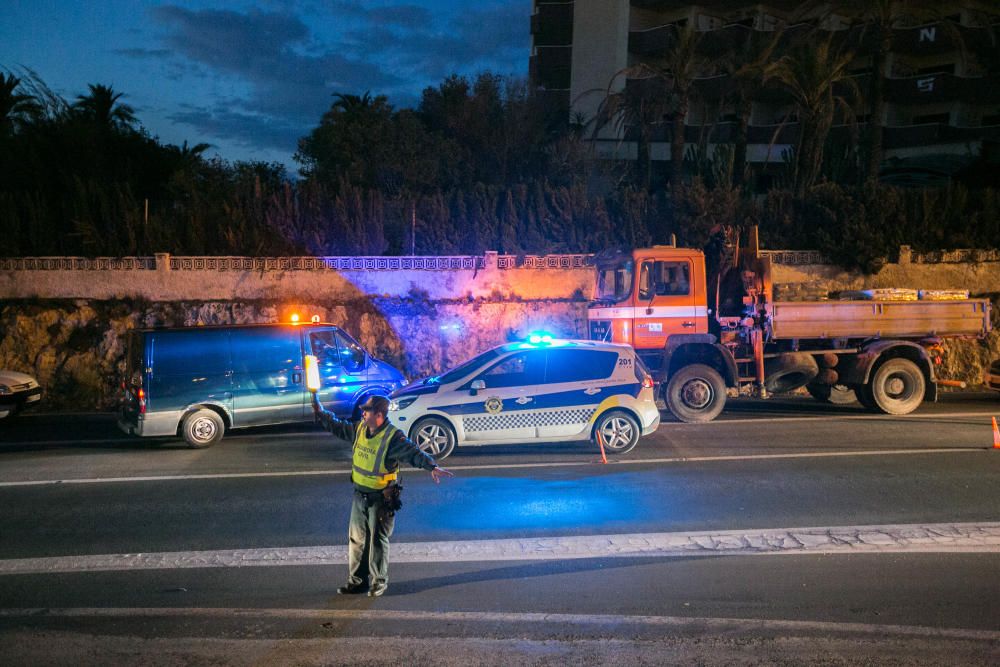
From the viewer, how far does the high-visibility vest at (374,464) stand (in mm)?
5430

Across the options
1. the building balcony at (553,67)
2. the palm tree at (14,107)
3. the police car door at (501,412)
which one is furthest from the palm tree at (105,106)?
the police car door at (501,412)

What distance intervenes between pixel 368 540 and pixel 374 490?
403 mm

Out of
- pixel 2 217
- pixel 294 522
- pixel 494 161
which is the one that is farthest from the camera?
pixel 494 161

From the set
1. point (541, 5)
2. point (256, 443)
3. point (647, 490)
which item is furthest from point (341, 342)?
point (541, 5)

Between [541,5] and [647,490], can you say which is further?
[541,5]

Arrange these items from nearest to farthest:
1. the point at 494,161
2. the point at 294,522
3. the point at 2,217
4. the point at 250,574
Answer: the point at 250,574, the point at 294,522, the point at 2,217, the point at 494,161

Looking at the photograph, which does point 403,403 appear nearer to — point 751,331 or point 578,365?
point 578,365

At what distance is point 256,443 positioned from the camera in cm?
1209

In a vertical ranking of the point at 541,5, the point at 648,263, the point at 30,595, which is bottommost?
the point at 30,595

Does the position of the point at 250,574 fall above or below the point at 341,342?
below

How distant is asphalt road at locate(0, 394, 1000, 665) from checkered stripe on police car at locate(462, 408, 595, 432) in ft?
1.69

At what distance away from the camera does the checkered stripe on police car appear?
Answer: 10289mm

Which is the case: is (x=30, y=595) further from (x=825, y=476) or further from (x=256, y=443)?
(x=825, y=476)

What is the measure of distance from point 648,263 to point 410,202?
1068cm
